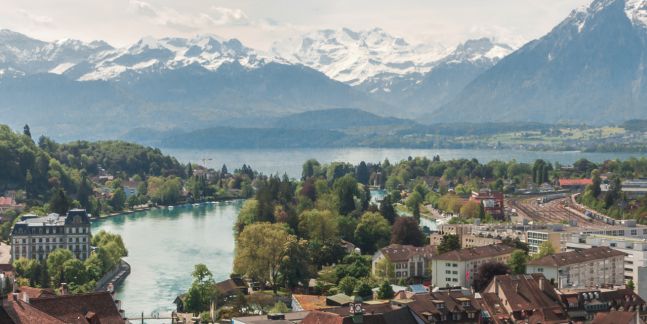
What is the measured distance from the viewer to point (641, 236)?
64.3 metres

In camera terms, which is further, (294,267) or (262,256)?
(262,256)

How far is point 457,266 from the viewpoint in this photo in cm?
5194

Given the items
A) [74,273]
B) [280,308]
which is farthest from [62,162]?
[280,308]

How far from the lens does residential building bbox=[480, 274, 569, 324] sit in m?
39.7

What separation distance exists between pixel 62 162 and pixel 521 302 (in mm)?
90855

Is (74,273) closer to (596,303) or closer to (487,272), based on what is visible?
(487,272)

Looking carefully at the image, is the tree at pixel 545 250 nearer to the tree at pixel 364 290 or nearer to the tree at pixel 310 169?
the tree at pixel 364 290

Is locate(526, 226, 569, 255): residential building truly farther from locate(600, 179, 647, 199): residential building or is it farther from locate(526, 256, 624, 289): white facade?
locate(600, 179, 647, 199): residential building

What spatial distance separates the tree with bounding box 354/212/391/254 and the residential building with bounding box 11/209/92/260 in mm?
15180

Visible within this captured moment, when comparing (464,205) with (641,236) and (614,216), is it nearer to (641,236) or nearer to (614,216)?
(614,216)

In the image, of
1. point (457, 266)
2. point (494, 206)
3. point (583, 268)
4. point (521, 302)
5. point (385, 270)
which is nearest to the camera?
point (521, 302)

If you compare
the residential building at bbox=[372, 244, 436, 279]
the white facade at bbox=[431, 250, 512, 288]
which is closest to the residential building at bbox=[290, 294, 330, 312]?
the white facade at bbox=[431, 250, 512, 288]

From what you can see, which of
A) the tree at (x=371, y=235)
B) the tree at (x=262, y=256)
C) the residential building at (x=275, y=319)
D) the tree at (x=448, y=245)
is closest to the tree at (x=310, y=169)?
the tree at (x=371, y=235)

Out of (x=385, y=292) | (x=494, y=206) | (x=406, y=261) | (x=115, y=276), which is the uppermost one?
(x=494, y=206)
